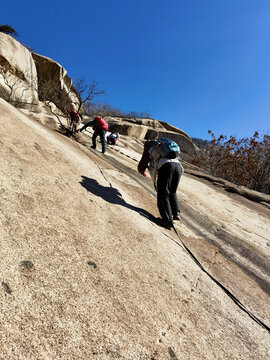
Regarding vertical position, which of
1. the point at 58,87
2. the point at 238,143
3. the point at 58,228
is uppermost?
the point at 238,143

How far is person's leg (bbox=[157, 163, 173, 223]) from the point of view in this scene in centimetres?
350

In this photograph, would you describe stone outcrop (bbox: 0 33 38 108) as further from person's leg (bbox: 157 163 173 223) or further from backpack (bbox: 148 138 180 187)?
person's leg (bbox: 157 163 173 223)

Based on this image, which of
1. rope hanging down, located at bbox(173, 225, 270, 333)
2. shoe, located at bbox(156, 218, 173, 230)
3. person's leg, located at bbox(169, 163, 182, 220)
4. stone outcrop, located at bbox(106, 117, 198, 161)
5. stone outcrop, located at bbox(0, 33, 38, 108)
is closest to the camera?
rope hanging down, located at bbox(173, 225, 270, 333)

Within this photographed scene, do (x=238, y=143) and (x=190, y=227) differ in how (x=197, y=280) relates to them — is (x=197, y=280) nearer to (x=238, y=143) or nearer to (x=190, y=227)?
(x=190, y=227)

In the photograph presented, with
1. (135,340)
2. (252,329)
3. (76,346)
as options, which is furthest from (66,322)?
(252,329)

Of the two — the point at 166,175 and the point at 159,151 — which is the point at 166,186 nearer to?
the point at 166,175

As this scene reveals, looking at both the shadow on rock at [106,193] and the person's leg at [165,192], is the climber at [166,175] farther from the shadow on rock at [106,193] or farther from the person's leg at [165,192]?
the shadow on rock at [106,193]

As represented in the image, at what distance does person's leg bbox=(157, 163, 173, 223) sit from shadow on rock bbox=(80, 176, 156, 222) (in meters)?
0.29

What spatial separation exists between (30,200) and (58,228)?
21.0 inches

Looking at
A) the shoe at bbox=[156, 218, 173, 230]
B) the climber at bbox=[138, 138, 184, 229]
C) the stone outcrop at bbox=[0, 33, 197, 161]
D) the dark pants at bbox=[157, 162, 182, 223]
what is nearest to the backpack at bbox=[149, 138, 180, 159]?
the climber at bbox=[138, 138, 184, 229]

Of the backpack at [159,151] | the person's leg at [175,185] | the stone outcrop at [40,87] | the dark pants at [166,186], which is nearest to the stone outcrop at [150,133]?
the stone outcrop at [40,87]

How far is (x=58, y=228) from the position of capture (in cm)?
208

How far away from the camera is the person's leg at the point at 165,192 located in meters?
3.50

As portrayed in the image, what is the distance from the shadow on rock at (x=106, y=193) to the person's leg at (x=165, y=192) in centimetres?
29
